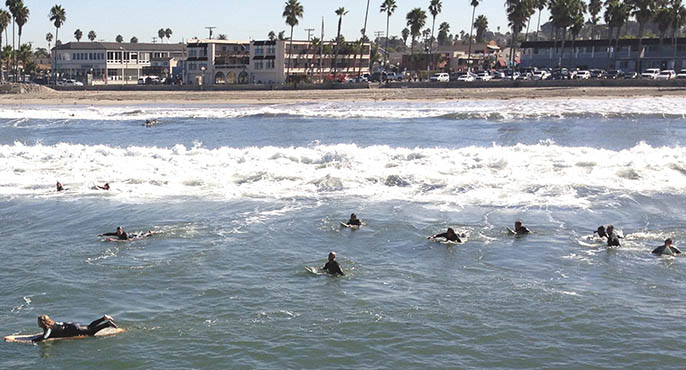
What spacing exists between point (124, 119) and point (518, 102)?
36.3m

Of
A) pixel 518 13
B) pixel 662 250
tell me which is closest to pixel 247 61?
pixel 518 13

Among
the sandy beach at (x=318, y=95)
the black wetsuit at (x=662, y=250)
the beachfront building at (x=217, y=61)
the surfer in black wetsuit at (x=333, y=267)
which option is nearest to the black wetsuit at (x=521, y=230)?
the black wetsuit at (x=662, y=250)

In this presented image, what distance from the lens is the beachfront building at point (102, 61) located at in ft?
407

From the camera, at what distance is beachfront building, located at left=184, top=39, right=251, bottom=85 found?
108625 millimetres

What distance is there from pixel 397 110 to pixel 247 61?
48.0m

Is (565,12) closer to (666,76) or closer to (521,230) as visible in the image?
(666,76)

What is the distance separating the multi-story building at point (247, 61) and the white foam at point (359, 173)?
222ft

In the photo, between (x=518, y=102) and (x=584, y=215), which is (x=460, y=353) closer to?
(x=584, y=215)

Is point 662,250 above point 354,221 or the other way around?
above

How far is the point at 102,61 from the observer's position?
123688 mm

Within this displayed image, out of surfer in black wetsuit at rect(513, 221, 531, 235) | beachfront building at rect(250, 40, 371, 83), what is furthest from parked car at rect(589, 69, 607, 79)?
surfer in black wetsuit at rect(513, 221, 531, 235)

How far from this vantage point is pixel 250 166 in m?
35.6

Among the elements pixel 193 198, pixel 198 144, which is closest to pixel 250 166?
pixel 193 198

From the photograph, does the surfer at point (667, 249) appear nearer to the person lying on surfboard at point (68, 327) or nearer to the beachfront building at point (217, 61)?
the person lying on surfboard at point (68, 327)
